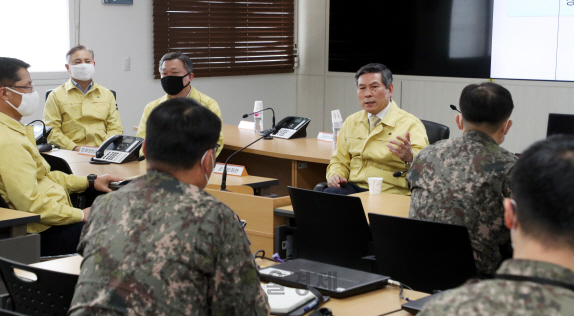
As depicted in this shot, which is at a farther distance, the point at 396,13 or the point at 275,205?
the point at 396,13

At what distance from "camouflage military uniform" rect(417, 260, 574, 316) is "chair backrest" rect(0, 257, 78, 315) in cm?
108

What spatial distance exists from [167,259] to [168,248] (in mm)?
25

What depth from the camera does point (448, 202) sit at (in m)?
2.22

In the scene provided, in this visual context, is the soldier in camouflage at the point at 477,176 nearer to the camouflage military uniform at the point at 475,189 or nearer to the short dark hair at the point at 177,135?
the camouflage military uniform at the point at 475,189

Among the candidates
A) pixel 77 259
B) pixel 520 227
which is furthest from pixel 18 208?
pixel 520 227

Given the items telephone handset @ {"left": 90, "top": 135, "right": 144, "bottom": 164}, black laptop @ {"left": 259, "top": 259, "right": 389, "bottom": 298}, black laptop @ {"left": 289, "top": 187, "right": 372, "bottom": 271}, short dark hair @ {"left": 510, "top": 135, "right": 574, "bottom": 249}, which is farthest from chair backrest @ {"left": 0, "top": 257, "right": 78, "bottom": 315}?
telephone handset @ {"left": 90, "top": 135, "right": 144, "bottom": 164}

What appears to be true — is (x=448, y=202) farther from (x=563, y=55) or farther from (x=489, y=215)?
(x=563, y=55)

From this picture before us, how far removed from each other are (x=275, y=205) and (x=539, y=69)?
3.98m

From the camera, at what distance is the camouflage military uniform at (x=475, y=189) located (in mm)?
2146

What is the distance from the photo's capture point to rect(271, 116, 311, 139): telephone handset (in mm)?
5184

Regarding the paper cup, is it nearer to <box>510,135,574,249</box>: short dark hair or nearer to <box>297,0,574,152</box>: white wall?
<box>510,135,574,249</box>: short dark hair

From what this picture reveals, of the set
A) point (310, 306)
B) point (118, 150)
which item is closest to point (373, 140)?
point (118, 150)

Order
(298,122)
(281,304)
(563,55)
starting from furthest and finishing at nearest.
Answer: (563,55), (298,122), (281,304)

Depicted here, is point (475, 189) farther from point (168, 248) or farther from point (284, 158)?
point (284, 158)
